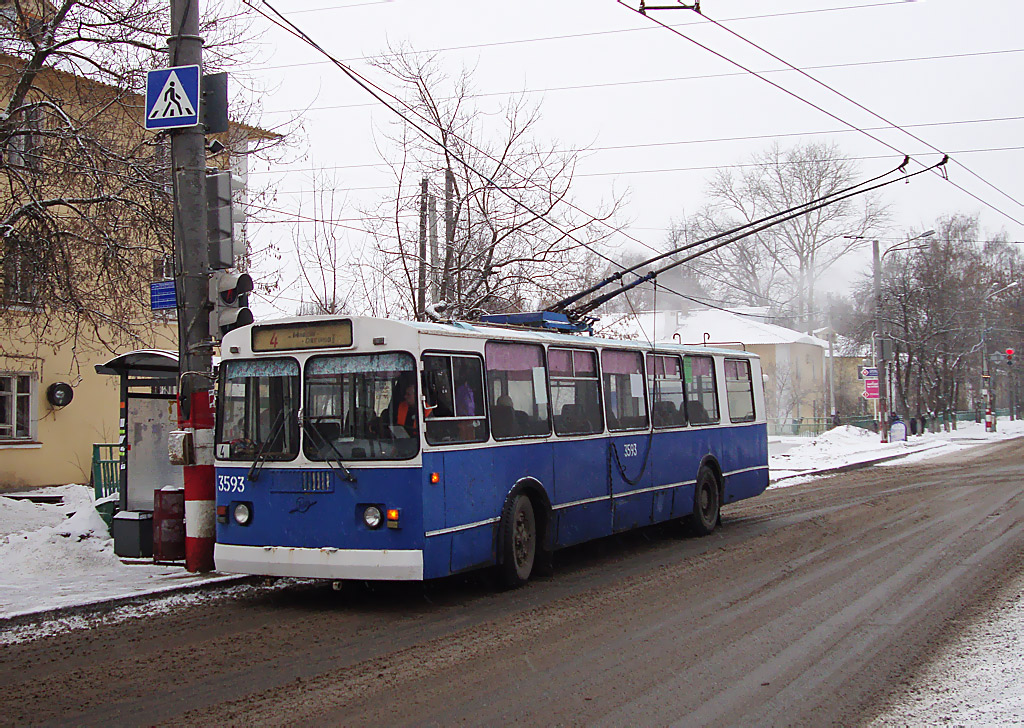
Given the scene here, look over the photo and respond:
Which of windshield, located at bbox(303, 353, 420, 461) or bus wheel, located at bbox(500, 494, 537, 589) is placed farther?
bus wheel, located at bbox(500, 494, 537, 589)

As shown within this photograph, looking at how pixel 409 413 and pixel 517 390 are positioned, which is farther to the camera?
pixel 517 390

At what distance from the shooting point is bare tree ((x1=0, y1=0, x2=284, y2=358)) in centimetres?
1288

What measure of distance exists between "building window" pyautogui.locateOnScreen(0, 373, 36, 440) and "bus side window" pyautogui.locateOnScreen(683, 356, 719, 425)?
15998 mm

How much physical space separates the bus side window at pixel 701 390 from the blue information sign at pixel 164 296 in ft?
23.3

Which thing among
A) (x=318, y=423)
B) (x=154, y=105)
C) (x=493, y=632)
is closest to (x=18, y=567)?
(x=318, y=423)

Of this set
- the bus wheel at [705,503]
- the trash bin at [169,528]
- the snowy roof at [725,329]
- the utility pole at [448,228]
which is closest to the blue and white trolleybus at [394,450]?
the trash bin at [169,528]

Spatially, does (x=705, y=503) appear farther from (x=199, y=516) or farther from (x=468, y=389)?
(x=199, y=516)

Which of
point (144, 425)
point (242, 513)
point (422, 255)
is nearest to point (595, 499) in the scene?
point (242, 513)

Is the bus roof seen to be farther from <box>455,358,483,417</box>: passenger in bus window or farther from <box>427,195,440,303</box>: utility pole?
<box>427,195,440,303</box>: utility pole

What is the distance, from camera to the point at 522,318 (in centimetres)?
1212

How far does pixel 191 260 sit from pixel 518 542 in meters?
4.44

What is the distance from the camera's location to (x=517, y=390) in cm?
1028

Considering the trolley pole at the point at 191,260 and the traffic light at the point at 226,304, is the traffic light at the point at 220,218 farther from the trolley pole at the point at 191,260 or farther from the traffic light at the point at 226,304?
the traffic light at the point at 226,304

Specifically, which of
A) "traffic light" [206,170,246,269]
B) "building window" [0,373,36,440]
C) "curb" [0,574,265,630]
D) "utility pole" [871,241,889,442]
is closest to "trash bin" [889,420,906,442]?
"utility pole" [871,241,889,442]
